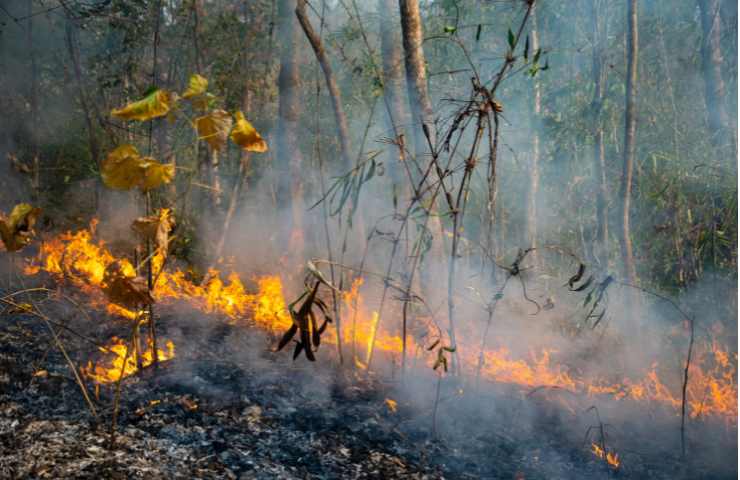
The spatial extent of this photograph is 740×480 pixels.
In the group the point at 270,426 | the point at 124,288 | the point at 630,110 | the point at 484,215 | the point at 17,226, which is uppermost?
the point at 630,110

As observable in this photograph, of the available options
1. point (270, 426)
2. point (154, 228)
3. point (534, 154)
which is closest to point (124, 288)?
point (154, 228)

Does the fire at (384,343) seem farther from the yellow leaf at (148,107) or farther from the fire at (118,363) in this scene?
the yellow leaf at (148,107)

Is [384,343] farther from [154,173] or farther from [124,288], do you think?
[154,173]

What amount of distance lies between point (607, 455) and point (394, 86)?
3.78 meters

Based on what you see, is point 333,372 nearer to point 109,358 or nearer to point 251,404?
point 251,404

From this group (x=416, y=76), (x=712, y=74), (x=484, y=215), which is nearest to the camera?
(x=416, y=76)

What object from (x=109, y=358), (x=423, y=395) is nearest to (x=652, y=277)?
(x=423, y=395)

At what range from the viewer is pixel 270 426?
3.59 m

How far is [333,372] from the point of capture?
177 inches

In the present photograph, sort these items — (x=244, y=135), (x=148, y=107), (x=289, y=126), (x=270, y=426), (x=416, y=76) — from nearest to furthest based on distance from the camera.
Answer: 1. (x=148, y=107)
2. (x=244, y=135)
3. (x=270, y=426)
4. (x=416, y=76)
5. (x=289, y=126)

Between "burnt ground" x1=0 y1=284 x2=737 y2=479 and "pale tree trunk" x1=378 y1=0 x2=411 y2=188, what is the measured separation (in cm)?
211

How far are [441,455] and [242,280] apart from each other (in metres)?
4.72

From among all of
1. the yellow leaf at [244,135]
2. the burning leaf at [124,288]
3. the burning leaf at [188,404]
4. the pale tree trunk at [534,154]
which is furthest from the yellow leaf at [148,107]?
the pale tree trunk at [534,154]

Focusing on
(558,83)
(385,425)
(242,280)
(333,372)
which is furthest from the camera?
(558,83)
